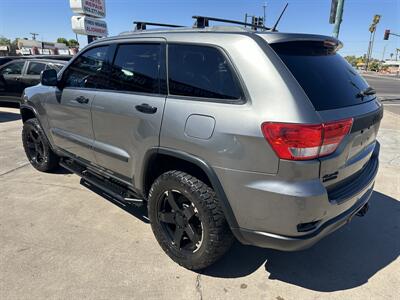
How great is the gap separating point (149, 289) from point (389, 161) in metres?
4.73

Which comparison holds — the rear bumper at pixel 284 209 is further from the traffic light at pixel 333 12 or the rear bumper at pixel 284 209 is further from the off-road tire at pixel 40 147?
the traffic light at pixel 333 12

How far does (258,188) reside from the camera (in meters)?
2.07

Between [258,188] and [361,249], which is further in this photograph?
[361,249]

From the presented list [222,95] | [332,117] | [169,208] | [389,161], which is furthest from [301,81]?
[389,161]

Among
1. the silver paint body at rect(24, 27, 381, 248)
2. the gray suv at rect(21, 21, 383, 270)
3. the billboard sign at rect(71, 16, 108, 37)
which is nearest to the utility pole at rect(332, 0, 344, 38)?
the gray suv at rect(21, 21, 383, 270)

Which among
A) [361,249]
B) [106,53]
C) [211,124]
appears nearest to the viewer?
[211,124]

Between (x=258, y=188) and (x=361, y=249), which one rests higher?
(x=258, y=188)

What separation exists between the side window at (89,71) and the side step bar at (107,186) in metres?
0.96

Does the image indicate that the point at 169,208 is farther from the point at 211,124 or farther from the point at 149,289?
the point at 211,124

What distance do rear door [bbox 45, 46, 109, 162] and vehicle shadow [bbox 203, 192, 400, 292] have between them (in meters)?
1.89

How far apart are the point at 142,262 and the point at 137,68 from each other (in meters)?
1.67

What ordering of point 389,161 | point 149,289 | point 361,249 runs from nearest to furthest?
point 149,289, point 361,249, point 389,161

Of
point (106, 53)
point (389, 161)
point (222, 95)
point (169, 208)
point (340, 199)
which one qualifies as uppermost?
point (106, 53)

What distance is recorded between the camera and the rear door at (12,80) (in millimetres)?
10164
